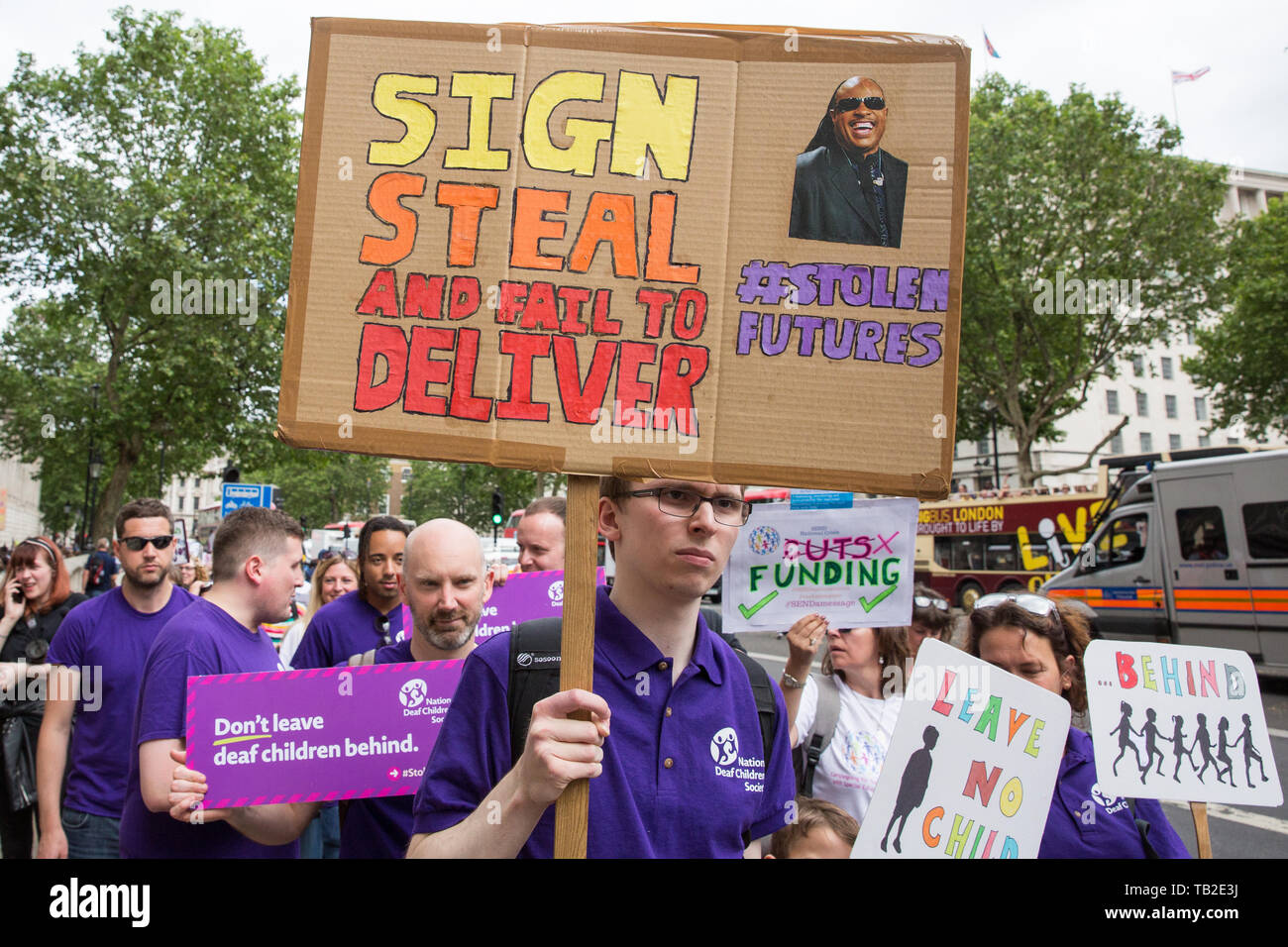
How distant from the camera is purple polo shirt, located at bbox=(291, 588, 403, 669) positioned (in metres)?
3.93

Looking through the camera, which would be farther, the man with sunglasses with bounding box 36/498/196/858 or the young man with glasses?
the man with sunglasses with bounding box 36/498/196/858

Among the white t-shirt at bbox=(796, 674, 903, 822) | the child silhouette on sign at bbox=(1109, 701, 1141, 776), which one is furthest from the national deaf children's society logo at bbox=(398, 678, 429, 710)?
the child silhouette on sign at bbox=(1109, 701, 1141, 776)

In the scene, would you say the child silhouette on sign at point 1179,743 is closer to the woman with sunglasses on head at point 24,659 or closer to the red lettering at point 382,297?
the red lettering at point 382,297

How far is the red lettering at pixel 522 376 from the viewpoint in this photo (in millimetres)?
1807

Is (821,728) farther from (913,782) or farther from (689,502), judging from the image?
(689,502)

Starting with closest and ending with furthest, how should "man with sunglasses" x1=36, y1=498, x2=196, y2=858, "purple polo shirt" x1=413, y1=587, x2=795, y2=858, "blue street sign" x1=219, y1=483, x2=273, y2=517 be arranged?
"purple polo shirt" x1=413, y1=587, x2=795, y2=858, "man with sunglasses" x1=36, y1=498, x2=196, y2=858, "blue street sign" x1=219, y1=483, x2=273, y2=517

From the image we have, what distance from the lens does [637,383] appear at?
182cm

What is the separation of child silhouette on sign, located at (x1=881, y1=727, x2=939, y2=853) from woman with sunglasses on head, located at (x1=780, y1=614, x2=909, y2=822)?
3.19ft

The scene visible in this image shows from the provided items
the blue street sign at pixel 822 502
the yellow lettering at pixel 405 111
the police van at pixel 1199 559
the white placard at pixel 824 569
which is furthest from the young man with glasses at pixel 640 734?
the police van at pixel 1199 559

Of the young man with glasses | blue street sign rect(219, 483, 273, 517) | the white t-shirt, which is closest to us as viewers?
the young man with glasses

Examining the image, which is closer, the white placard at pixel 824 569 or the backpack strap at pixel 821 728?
the backpack strap at pixel 821 728

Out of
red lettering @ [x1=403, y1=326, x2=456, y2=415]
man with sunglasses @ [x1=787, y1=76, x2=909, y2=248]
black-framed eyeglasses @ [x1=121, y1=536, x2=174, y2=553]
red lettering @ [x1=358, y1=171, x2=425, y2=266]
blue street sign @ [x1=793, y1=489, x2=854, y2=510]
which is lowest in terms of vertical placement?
black-framed eyeglasses @ [x1=121, y1=536, x2=174, y2=553]

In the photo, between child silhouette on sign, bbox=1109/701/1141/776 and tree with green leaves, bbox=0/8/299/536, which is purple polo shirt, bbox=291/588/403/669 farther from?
tree with green leaves, bbox=0/8/299/536
